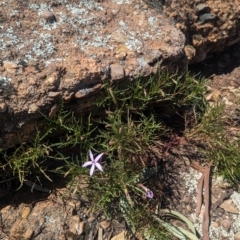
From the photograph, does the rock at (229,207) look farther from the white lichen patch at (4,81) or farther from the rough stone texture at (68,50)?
the white lichen patch at (4,81)

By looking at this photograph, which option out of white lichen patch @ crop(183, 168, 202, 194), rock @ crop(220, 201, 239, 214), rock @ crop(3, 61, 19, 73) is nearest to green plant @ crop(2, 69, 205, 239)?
white lichen patch @ crop(183, 168, 202, 194)

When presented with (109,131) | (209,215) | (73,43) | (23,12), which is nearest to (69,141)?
(109,131)

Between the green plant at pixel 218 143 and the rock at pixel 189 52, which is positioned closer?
the green plant at pixel 218 143

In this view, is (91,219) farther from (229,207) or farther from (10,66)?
(10,66)

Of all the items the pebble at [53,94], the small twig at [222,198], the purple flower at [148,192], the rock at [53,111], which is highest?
the pebble at [53,94]

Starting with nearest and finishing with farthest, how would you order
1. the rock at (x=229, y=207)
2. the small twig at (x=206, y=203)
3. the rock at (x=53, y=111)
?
the rock at (x=53, y=111) → the small twig at (x=206, y=203) → the rock at (x=229, y=207)

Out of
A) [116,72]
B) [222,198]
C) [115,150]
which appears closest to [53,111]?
[116,72]

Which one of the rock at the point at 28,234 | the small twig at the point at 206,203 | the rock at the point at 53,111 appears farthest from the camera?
the small twig at the point at 206,203

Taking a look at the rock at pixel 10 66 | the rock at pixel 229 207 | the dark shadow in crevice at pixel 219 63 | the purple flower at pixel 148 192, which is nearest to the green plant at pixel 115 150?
the purple flower at pixel 148 192
